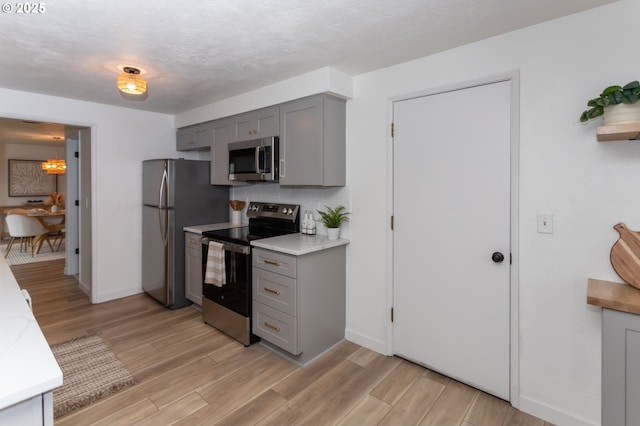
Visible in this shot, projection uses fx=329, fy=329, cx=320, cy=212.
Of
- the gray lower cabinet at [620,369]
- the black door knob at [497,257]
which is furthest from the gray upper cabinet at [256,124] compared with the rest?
the gray lower cabinet at [620,369]

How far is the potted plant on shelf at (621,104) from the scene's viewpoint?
1506 millimetres

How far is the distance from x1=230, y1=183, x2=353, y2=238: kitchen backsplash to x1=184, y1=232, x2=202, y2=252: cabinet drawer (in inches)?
25.7

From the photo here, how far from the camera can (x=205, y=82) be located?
3.04m

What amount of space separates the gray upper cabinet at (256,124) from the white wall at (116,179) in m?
1.47

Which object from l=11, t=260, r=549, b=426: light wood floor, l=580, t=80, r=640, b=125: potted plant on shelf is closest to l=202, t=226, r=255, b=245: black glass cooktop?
l=11, t=260, r=549, b=426: light wood floor

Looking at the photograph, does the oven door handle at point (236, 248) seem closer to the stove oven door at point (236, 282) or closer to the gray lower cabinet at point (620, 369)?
the stove oven door at point (236, 282)

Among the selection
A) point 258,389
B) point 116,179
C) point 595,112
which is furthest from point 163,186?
point 595,112

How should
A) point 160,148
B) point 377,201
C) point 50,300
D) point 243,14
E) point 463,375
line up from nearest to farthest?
1. point 243,14
2. point 463,375
3. point 377,201
4. point 50,300
5. point 160,148

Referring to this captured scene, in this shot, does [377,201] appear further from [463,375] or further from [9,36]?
[9,36]

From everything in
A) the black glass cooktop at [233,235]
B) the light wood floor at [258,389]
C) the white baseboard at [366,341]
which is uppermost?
the black glass cooktop at [233,235]

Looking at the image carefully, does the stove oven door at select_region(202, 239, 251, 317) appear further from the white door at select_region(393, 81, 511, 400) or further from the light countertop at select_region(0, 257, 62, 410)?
the light countertop at select_region(0, 257, 62, 410)

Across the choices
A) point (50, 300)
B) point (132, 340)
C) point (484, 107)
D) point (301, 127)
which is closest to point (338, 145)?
point (301, 127)

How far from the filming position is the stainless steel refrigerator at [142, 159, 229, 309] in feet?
12.1

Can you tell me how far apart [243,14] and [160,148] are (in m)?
3.02
